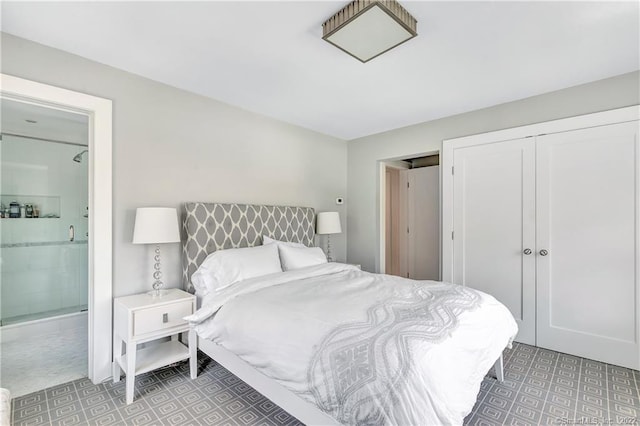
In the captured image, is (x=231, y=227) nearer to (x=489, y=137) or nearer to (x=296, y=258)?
(x=296, y=258)

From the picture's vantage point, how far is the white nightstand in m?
2.14

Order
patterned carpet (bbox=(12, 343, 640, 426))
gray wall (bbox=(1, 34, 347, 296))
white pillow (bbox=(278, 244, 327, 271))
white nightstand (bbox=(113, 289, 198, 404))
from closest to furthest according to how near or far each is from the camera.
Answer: patterned carpet (bbox=(12, 343, 640, 426)) < white nightstand (bbox=(113, 289, 198, 404)) < gray wall (bbox=(1, 34, 347, 296)) < white pillow (bbox=(278, 244, 327, 271))

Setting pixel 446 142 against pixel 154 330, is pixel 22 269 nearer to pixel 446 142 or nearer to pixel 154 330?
pixel 154 330

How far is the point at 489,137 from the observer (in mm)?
3332

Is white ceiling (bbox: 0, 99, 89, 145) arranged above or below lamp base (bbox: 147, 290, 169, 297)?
above

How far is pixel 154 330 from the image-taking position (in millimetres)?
2250

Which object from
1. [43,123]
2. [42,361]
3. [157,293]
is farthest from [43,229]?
[157,293]

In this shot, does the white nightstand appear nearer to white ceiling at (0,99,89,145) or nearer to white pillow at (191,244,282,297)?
white pillow at (191,244,282,297)

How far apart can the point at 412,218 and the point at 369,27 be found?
3601mm

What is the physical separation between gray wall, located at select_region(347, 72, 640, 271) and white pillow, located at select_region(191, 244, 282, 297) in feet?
→ 6.82

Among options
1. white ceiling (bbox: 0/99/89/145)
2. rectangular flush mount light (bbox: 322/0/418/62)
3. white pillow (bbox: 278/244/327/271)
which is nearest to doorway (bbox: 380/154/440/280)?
white pillow (bbox: 278/244/327/271)

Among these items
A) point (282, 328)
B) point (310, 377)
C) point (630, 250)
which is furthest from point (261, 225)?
point (630, 250)

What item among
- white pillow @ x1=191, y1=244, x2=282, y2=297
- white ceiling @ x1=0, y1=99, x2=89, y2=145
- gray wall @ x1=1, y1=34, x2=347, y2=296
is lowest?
white pillow @ x1=191, y1=244, x2=282, y2=297

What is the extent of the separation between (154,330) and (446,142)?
3.55 meters
